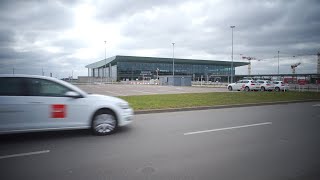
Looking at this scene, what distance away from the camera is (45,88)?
20.7 ft

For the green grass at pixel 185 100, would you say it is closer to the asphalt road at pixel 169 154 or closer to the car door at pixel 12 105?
the asphalt road at pixel 169 154

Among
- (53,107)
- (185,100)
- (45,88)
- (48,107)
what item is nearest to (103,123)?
(53,107)

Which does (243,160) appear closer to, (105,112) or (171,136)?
(171,136)

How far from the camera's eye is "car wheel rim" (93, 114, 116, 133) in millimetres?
6723

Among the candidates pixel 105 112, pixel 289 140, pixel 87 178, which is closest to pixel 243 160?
pixel 289 140

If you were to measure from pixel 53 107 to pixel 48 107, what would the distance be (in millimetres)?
117

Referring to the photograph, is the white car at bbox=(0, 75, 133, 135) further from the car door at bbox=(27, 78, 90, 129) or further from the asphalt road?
the asphalt road

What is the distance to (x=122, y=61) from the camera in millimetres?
110062

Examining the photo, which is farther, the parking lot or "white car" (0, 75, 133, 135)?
the parking lot

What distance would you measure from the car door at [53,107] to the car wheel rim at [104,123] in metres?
0.30

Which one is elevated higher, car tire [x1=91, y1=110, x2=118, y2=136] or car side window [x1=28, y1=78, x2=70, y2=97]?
car side window [x1=28, y1=78, x2=70, y2=97]

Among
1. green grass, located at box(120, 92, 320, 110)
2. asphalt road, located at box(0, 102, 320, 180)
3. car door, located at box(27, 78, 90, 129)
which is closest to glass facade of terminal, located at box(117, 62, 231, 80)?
green grass, located at box(120, 92, 320, 110)

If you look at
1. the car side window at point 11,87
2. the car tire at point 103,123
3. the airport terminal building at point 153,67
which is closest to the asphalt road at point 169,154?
the car tire at point 103,123

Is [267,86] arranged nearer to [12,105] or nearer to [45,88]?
[45,88]
